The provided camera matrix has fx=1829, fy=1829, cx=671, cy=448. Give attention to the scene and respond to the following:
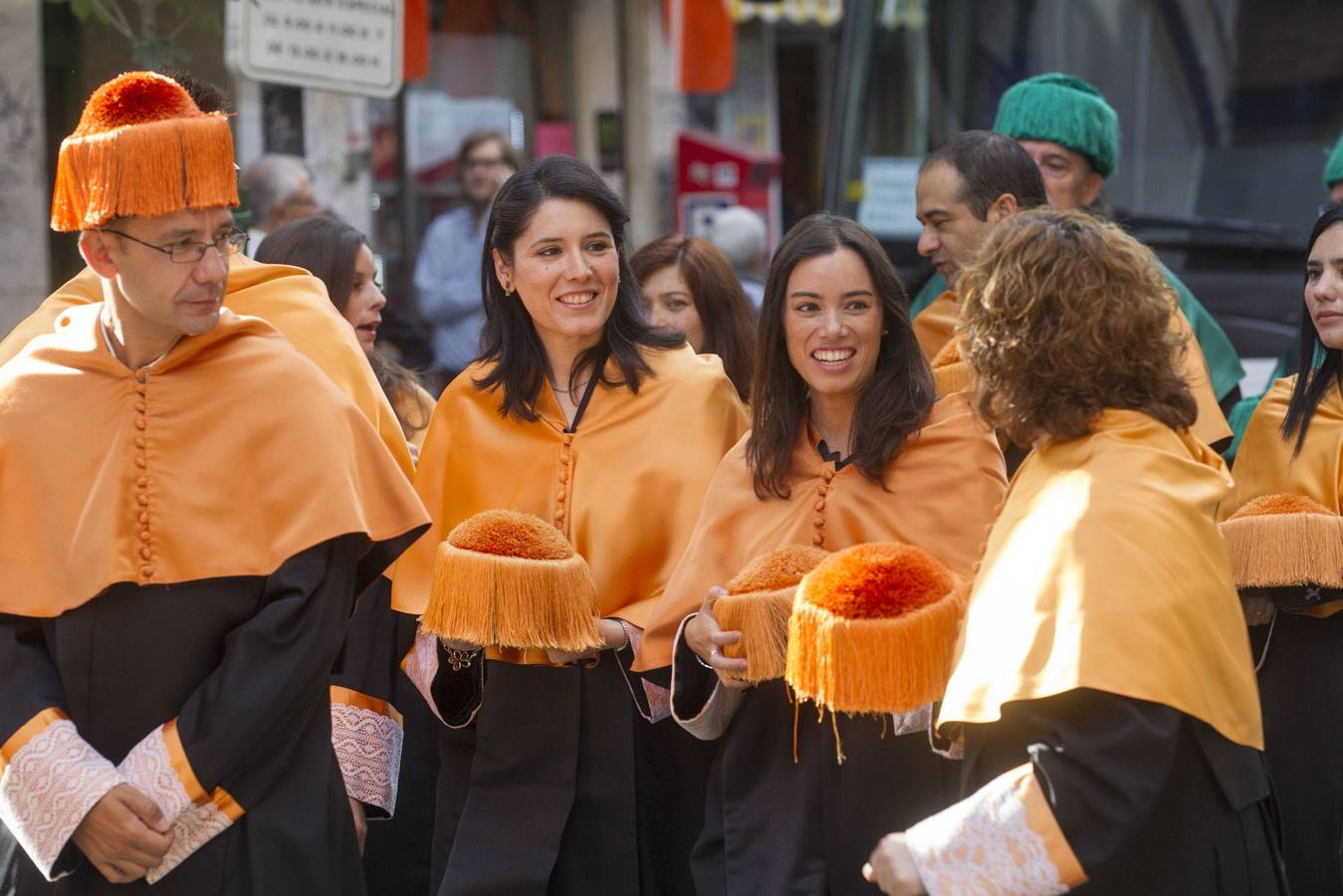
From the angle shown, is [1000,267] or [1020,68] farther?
[1020,68]

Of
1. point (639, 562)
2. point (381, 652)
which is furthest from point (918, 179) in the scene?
point (381, 652)

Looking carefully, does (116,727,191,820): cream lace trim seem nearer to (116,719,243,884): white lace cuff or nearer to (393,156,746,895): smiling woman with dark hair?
(116,719,243,884): white lace cuff

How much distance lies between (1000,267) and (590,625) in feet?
4.37

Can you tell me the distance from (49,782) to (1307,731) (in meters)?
2.92

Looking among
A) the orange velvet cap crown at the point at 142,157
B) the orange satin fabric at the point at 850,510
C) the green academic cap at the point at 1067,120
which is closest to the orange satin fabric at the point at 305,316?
the orange satin fabric at the point at 850,510

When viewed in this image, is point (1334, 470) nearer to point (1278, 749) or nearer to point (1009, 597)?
point (1278, 749)

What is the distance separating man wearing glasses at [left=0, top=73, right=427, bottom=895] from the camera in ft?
10.9

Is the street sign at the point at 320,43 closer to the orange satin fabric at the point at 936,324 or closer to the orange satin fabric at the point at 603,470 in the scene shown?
the orange satin fabric at the point at 603,470

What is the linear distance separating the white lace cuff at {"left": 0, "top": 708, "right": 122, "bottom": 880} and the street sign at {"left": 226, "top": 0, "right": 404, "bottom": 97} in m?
3.29

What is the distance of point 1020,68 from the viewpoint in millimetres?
7648

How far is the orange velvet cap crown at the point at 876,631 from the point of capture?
10.4 feet

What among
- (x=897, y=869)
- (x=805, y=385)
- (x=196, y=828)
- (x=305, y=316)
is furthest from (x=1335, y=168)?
(x=196, y=828)

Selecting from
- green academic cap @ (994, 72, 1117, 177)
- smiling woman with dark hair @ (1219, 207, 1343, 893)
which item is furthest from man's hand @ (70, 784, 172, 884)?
green academic cap @ (994, 72, 1117, 177)

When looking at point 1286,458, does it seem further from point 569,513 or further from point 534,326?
point 534,326
